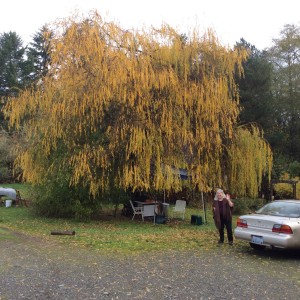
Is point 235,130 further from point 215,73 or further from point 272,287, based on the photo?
point 272,287

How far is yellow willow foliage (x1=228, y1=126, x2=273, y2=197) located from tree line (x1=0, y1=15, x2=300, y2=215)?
0.13 ft

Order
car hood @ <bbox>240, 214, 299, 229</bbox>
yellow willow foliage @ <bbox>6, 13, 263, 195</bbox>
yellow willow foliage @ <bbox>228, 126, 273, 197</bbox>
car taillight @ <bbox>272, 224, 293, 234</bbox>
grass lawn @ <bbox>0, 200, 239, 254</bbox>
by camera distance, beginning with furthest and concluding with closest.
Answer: yellow willow foliage @ <bbox>228, 126, 273, 197</bbox>
yellow willow foliage @ <bbox>6, 13, 263, 195</bbox>
grass lawn @ <bbox>0, 200, 239, 254</bbox>
car hood @ <bbox>240, 214, 299, 229</bbox>
car taillight @ <bbox>272, 224, 293, 234</bbox>

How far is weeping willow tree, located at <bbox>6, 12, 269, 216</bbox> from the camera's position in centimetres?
1264

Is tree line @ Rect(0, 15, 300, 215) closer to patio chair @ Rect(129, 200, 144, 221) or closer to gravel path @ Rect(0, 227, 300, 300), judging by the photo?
patio chair @ Rect(129, 200, 144, 221)

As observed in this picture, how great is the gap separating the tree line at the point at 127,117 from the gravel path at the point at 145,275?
4523 mm

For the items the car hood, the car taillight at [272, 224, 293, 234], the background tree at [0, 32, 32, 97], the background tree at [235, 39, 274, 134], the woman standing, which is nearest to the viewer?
the car taillight at [272, 224, 293, 234]

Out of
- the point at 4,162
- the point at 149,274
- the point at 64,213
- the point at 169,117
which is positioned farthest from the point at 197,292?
the point at 4,162

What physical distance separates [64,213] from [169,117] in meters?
5.65

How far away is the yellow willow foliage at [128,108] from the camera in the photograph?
1263 centimetres

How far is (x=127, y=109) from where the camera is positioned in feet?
42.0

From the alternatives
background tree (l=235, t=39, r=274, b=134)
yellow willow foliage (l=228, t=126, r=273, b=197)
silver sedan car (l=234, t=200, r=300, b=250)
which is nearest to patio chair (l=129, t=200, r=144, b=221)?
yellow willow foliage (l=228, t=126, r=273, b=197)

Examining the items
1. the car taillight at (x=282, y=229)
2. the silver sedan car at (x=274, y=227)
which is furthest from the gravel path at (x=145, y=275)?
the car taillight at (x=282, y=229)

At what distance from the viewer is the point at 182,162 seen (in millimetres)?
13477

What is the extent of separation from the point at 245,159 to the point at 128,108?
520cm
